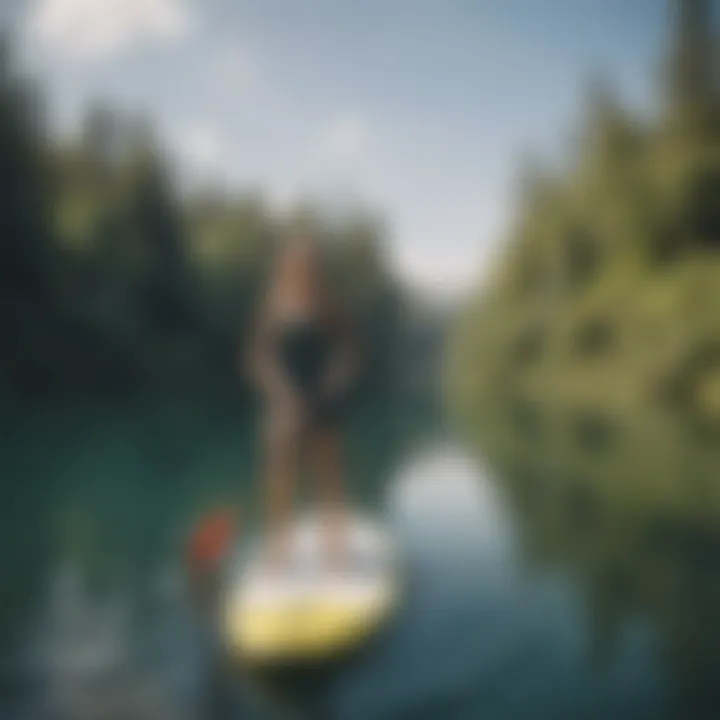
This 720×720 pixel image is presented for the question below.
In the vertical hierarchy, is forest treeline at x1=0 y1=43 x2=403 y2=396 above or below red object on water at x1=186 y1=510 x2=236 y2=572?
above

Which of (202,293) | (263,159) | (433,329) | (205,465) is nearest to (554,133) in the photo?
(433,329)

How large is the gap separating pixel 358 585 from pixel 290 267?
0.87 meters

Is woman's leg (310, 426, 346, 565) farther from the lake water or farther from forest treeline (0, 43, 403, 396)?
forest treeline (0, 43, 403, 396)

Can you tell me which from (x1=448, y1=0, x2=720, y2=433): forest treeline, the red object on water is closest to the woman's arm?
the red object on water

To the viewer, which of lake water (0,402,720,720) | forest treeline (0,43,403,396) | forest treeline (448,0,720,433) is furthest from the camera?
forest treeline (448,0,720,433)

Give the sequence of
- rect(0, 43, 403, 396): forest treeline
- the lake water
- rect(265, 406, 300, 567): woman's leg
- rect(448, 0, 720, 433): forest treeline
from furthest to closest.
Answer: rect(448, 0, 720, 433): forest treeline, rect(0, 43, 403, 396): forest treeline, rect(265, 406, 300, 567): woman's leg, the lake water

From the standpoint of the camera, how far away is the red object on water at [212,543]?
2.39 m

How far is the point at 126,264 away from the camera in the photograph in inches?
125

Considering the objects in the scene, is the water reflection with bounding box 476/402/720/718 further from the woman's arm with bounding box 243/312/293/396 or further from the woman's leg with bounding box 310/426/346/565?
the woman's arm with bounding box 243/312/293/396

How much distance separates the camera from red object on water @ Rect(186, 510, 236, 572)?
7.84 feet

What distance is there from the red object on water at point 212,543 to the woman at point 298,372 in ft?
0.41

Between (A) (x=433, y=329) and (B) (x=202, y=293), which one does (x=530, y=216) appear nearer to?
(A) (x=433, y=329)

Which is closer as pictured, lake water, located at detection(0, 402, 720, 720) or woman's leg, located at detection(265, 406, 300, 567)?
lake water, located at detection(0, 402, 720, 720)

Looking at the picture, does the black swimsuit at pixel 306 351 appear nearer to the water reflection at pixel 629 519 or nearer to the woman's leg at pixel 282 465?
the woman's leg at pixel 282 465
